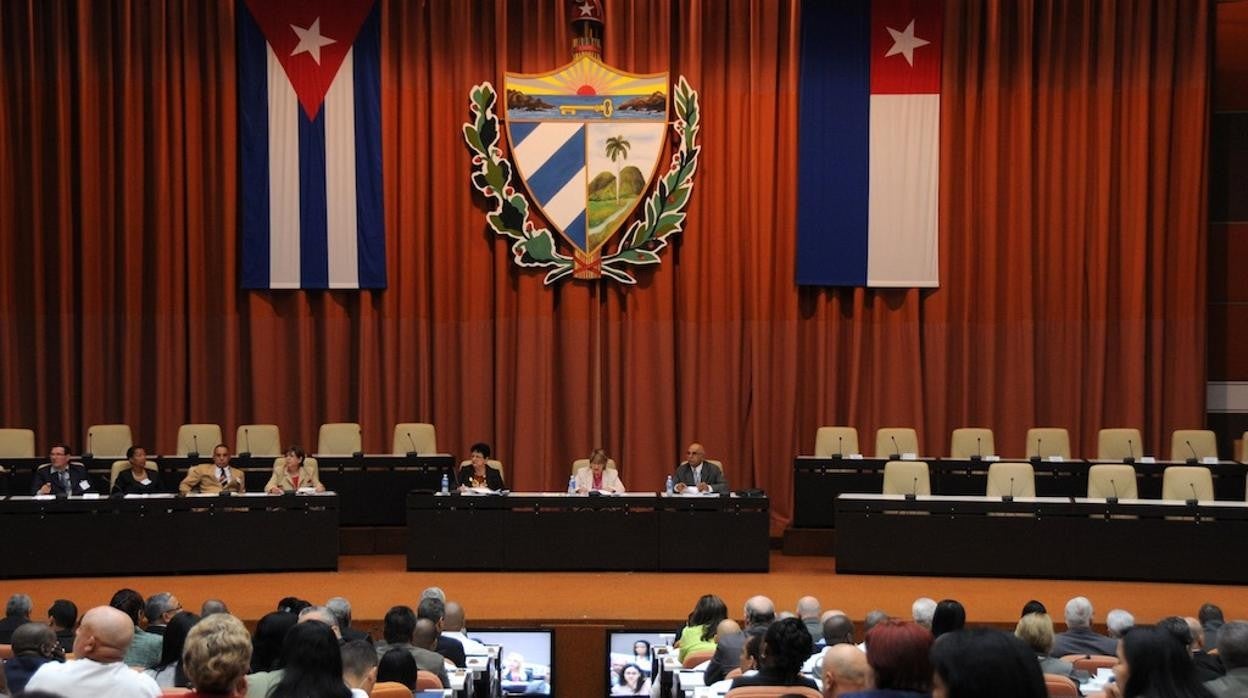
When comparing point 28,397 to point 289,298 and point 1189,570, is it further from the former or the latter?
point 1189,570

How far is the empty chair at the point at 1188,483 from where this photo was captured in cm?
1134

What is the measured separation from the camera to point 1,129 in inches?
546

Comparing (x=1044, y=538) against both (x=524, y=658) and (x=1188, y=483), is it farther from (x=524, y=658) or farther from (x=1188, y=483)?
(x=524, y=658)

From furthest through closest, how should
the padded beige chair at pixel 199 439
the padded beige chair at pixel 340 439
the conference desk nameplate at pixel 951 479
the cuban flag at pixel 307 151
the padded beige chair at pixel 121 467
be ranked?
1. the cuban flag at pixel 307 151
2. the padded beige chair at pixel 340 439
3. the padded beige chair at pixel 199 439
4. the conference desk nameplate at pixel 951 479
5. the padded beige chair at pixel 121 467

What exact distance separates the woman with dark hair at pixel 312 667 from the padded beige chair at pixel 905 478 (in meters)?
8.17

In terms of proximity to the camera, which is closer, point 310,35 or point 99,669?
point 99,669

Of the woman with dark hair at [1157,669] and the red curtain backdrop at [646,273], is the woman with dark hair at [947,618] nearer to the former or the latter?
the woman with dark hair at [1157,669]

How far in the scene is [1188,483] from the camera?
1139cm

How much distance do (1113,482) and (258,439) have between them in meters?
7.63

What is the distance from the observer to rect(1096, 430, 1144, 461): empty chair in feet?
43.0

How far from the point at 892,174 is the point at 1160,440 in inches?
152

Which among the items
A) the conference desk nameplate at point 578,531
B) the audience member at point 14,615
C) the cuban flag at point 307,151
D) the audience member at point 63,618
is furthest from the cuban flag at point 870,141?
the audience member at point 14,615

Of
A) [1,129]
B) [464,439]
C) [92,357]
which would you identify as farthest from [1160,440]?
[1,129]

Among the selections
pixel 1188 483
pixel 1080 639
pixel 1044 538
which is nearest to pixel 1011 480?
pixel 1044 538
